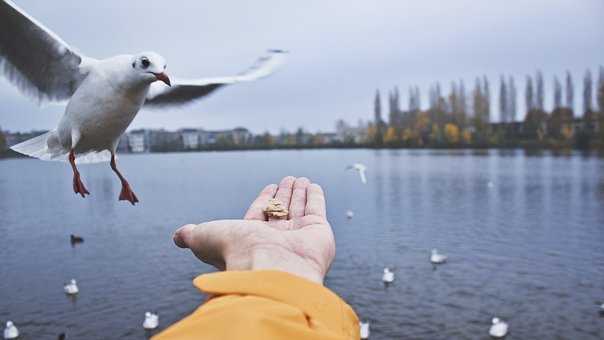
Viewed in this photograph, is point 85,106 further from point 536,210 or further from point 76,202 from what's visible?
point 76,202

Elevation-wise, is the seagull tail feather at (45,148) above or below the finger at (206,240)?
above

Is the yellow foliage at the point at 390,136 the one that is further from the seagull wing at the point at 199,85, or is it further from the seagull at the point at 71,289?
the seagull wing at the point at 199,85

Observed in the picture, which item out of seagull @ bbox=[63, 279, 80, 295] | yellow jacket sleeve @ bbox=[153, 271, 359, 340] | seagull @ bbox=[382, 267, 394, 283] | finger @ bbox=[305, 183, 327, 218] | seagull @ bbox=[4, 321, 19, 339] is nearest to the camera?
yellow jacket sleeve @ bbox=[153, 271, 359, 340]

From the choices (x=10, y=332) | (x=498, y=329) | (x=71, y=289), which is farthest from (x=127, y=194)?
(x=71, y=289)

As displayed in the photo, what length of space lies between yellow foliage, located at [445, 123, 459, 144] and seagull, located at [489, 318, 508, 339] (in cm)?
7651

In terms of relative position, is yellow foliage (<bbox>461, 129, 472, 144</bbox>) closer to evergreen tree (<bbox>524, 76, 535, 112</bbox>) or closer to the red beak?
evergreen tree (<bbox>524, 76, 535, 112</bbox>)

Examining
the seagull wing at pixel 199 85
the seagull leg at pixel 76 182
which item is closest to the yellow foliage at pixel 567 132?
the seagull wing at pixel 199 85

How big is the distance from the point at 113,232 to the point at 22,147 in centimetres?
2404

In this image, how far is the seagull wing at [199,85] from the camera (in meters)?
1.87

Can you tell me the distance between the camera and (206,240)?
Result: 186 centimetres

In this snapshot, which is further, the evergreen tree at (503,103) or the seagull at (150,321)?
the evergreen tree at (503,103)

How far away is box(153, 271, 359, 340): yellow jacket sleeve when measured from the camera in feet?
3.37

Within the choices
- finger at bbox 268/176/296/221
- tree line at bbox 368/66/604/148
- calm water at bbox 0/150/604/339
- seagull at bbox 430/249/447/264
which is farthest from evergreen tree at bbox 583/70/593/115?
finger at bbox 268/176/296/221

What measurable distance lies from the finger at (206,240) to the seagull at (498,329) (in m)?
13.1
